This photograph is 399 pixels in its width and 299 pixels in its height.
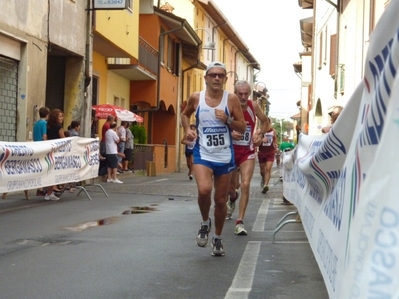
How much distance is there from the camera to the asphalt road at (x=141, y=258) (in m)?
6.15

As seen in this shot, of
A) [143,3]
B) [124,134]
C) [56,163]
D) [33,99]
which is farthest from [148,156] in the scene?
[56,163]

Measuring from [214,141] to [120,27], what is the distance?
747 inches

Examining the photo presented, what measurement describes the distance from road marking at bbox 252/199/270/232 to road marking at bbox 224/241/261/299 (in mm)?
2045

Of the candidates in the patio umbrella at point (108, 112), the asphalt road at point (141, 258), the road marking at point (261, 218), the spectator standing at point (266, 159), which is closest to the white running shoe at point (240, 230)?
the asphalt road at point (141, 258)

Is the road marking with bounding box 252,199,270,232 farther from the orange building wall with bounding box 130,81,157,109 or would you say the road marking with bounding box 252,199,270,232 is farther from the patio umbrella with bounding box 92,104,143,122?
the orange building wall with bounding box 130,81,157,109

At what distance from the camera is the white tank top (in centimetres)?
798

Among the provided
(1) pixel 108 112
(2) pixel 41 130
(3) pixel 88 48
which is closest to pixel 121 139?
(1) pixel 108 112

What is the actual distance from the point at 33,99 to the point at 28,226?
8906 mm

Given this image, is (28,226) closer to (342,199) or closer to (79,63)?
(342,199)

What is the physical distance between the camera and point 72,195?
55.1 ft

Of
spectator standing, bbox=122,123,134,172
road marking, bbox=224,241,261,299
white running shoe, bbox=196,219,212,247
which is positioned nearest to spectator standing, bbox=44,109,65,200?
road marking, bbox=224,241,261,299

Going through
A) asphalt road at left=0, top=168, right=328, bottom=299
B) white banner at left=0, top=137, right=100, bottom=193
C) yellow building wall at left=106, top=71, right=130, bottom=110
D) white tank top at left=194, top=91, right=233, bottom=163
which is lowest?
asphalt road at left=0, top=168, right=328, bottom=299

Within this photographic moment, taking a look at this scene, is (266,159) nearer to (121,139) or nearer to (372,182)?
(121,139)

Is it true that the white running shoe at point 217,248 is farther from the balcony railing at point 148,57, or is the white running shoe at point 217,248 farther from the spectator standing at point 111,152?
the balcony railing at point 148,57
